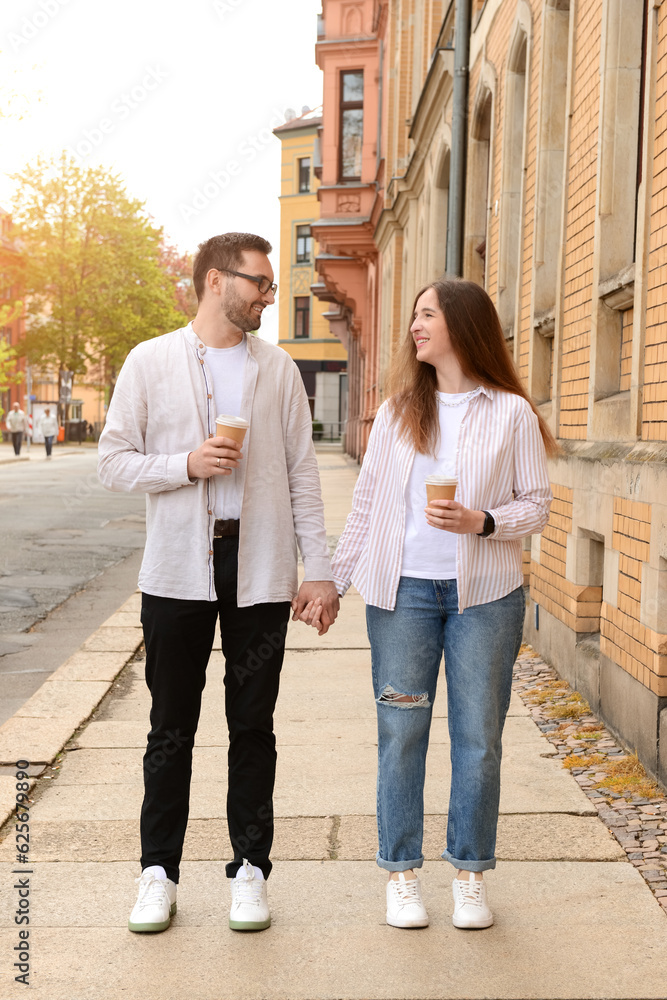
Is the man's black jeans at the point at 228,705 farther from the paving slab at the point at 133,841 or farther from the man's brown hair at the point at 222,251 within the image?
the man's brown hair at the point at 222,251

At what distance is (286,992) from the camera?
3039 mm

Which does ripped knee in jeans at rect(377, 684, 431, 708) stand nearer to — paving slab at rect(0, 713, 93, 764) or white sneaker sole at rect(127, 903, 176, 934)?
white sneaker sole at rect(127, 903, 176, 934)

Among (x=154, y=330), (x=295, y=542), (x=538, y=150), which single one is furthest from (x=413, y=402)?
(x=154, y=330)

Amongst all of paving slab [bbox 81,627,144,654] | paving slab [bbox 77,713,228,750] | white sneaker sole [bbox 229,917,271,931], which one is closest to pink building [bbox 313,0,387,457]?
paving slab [bbox 81,627,144,654]

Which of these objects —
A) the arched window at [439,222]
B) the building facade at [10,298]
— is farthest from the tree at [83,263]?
the arched window at [439,222]

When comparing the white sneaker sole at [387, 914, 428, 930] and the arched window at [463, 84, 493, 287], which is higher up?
the arched window at [463, 84, 493, 287]

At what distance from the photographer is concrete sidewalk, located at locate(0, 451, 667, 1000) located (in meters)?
3.11

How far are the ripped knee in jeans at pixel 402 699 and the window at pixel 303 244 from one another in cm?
6365

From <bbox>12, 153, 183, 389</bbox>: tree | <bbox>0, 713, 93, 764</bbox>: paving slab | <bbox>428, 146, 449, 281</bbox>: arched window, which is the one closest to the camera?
<bbox>0, 713, 93, 764</bbox>: paving slab

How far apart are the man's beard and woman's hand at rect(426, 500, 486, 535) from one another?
2.49 feet

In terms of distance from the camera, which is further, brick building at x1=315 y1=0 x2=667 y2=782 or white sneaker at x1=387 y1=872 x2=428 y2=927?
brick building at x1=315 y1=0 x2=667 y2=782

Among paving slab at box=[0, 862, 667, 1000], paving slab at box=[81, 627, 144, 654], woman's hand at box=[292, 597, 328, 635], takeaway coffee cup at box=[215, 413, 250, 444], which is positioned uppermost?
takeaway coffee cup at box=[215, 413, 250, 444]

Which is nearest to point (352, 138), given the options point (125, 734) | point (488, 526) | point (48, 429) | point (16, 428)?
point (48, 429)

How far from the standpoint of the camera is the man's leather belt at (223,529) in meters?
3.40
